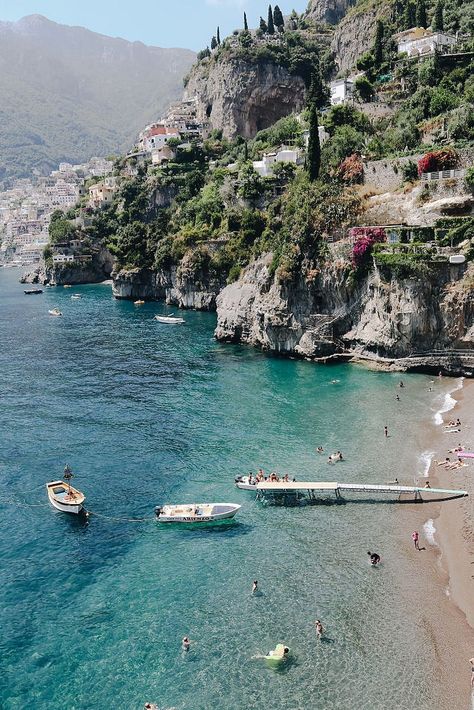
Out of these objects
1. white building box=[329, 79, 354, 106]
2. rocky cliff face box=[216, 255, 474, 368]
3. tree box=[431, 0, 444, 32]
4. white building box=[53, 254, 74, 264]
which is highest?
tree box=[431, 0, 444, 32]

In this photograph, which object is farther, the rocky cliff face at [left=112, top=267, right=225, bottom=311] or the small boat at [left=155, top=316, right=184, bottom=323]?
the rocky cliff face at [left=112, top=267, right=225, bottom=311]

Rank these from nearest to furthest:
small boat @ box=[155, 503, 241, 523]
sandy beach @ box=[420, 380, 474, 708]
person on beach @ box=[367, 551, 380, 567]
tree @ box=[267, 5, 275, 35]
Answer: sandy beach @ box=[420, 380, 474, 708] → person on beach @ box=[367, 551, 380, 567] → small boat @ box=[155, 503, 241, 523] → tree @ box=[267, 5, 275, 35]

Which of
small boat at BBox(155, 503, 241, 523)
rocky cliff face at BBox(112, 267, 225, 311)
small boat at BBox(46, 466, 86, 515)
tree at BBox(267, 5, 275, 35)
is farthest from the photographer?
tree at BBox(267, 5, 275, 35)

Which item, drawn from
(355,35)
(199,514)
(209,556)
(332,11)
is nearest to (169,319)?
(199,514)

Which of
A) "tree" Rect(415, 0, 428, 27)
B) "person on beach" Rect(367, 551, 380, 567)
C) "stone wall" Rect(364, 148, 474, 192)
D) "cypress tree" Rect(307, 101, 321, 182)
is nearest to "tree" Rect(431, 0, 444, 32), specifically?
"tree" Rect(415, 0, 428, 27)

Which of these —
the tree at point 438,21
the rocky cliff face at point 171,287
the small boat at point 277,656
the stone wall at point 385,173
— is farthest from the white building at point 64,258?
the small boat at point 277,656

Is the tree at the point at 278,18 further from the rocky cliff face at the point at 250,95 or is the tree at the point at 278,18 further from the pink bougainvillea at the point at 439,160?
the pink bougainvillea at the point at 439,160

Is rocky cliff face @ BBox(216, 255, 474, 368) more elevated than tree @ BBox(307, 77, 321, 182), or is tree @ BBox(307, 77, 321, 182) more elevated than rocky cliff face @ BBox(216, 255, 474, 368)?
tree @ BBox(307, 77, 321, 182)

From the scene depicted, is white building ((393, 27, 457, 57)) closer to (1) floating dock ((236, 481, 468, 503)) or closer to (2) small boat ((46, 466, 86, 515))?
(1) floating dock ((236, 481, 468, 503))
